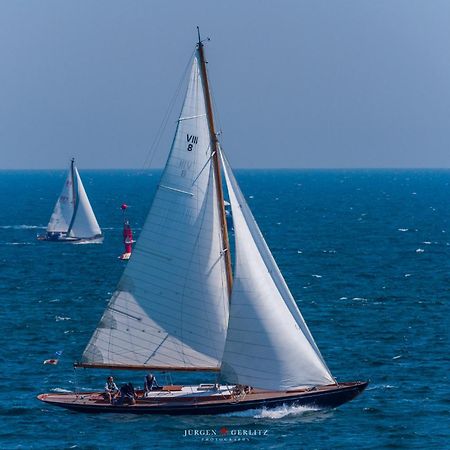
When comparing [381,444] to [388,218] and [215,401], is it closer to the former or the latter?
[215,401]

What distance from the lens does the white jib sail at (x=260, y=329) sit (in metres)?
47.2

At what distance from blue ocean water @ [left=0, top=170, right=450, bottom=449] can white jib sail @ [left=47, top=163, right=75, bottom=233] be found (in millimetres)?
3193

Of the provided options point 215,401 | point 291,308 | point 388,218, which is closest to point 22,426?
point 215,401

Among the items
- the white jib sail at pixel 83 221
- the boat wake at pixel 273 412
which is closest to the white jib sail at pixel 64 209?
the white jib sail at pixel 83 221

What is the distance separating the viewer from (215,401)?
47.7 m

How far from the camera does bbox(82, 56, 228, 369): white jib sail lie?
154 feet

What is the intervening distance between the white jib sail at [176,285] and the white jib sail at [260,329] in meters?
0.77

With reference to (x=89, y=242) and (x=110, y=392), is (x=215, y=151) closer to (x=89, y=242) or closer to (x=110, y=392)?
(x=110, y=392)

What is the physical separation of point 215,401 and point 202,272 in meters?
5.29

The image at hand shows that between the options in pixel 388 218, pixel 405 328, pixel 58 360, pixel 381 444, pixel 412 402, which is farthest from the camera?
pixel 388 218

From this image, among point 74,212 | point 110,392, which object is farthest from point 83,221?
point 110,392

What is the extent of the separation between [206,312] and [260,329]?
7.57 feet

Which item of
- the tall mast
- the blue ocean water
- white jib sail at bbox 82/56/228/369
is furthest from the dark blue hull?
the tall mast

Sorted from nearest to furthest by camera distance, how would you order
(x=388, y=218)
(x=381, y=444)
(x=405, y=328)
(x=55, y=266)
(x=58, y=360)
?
1. (x=381, y=444)
2. (x=58, y=360)
3. (x=405, y=328)
4. (x=55, y=266)
5. (x=388, y=218)
